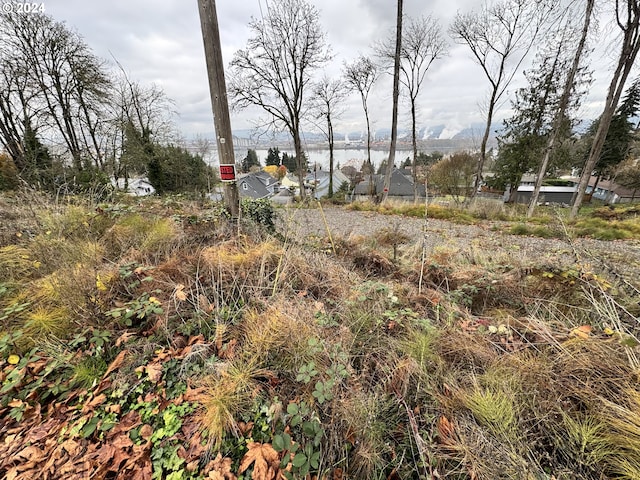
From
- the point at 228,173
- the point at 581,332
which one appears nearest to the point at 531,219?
the point at 581,332

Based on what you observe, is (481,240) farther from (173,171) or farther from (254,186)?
(254,186)

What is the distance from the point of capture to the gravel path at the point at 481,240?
3.07 meters

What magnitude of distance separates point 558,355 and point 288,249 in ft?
7.60

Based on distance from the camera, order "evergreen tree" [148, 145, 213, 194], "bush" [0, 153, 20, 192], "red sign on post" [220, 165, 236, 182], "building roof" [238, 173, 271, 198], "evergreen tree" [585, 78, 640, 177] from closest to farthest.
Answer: "red sign on post" [220, 165, 236, 182], "bush" [0, 153, 20, 192], "evergreen tree" [148, 145, 213, 194], "evergreen tree" [585, 78, 640, 177], "building roof" [238, 173, 271, 198]

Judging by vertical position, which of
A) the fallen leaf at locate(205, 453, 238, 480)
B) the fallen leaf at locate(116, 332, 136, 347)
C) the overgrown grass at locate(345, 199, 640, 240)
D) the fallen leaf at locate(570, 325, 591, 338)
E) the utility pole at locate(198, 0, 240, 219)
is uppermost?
the utility pole at locate(198, 0, 240, 219)

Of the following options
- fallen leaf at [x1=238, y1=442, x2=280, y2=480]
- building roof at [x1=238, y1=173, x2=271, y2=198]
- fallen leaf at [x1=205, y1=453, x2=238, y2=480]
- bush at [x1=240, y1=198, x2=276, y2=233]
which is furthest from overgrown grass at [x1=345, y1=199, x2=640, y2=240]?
building roof at [x1=238, y1=173, x2=271, y2=198]

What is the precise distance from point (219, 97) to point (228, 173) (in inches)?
34.3

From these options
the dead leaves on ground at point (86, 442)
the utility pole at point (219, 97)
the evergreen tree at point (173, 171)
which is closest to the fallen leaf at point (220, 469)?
the dead leaves on ground at point (86, 442)

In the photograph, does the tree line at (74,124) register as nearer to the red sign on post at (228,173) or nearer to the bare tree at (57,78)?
the bare tree at (57,78)

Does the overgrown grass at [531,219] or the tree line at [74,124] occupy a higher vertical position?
the tree line at [74,124]

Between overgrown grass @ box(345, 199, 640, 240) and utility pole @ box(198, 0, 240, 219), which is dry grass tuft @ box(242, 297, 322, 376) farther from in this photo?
overgrown grass @ box(345, 199, 640, 240)

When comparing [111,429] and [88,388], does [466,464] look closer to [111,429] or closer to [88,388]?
[111,429]

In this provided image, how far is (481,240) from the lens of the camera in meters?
5.24

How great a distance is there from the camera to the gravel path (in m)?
3.07
